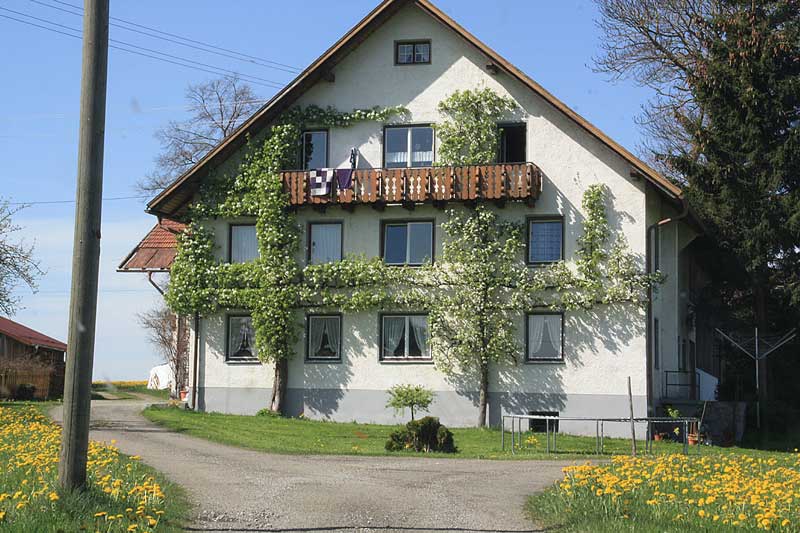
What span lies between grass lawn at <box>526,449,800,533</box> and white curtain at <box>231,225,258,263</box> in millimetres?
20240

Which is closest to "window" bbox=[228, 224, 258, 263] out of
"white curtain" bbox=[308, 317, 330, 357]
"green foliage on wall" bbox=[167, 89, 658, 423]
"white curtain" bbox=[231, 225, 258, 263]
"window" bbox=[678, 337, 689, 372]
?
"white curtain" bbox=[231, 225, 258, 263]

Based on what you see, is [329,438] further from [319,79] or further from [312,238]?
[319,79]

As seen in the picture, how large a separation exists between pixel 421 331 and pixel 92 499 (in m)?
21.4

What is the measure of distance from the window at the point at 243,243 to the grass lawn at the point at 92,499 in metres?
17.4

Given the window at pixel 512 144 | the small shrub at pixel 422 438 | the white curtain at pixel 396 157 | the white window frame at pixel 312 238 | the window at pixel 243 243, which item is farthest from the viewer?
the window at pixel 243 243

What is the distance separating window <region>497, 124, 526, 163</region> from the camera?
32.2 metres

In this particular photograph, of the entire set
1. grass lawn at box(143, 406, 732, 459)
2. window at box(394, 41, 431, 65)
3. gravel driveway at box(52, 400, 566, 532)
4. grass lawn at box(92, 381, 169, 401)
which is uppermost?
window at box(394, 41, 431, 65)

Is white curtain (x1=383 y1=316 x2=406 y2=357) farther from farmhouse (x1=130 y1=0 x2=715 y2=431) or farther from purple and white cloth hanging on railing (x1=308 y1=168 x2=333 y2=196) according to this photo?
purple and white cloth hanging on railing (x1=308 y1=168 x2=333 y2=196)

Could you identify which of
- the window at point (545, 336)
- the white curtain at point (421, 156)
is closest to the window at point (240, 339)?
the white curtain at point (421, 156)

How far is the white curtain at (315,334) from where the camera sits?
3300 centimetres

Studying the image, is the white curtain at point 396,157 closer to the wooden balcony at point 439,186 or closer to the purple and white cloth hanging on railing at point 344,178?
the wooden balcony at point 439,186

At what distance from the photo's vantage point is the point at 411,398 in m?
31.5

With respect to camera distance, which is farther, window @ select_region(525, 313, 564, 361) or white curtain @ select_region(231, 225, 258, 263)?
white curtain @ select_region(231, 225, 258, 263)

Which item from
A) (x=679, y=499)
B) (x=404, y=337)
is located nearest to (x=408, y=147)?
(x=404, y=337)
